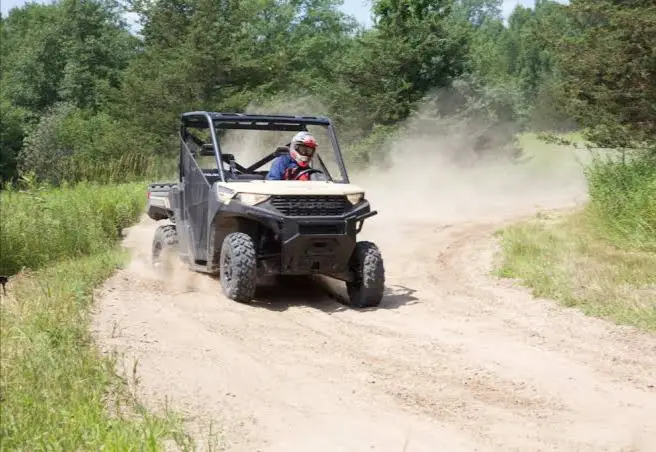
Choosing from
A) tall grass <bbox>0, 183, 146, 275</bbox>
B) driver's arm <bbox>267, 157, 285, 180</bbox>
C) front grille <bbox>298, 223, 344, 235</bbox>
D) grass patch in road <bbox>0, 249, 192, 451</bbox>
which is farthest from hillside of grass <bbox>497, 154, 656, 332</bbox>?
tall grass <bbox>0, 183, 146, 275</bbox>

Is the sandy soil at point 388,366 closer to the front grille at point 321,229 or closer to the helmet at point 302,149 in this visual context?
the front grille at point 321,229

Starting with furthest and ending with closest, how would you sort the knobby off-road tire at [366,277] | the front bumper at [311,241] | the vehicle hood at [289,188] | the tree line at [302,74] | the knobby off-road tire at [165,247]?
the tree line at [302,74] → the knobby off-road tire at [165,247] → the knobby off-road tire at [366,277] → the vehicle hood at [289,188] → the front bumper at [311,241]

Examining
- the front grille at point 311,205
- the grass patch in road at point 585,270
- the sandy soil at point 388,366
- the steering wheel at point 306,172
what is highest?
the steering wheel at point 306,172

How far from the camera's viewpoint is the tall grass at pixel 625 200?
10.9 metres

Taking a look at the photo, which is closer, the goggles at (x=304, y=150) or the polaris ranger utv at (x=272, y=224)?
the polaris ranger utv at (x=272, y=224)

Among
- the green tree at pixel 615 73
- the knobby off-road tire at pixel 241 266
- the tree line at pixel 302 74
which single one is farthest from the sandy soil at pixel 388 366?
the tree line at pixel 302 74

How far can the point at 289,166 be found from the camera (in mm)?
8852

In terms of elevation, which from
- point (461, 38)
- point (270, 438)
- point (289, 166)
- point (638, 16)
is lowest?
point (270, 438)

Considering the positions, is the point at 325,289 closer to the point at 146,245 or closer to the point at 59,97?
the point at 146,245

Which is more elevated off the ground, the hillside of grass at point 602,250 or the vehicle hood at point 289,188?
the vehicle hood at point 289,188

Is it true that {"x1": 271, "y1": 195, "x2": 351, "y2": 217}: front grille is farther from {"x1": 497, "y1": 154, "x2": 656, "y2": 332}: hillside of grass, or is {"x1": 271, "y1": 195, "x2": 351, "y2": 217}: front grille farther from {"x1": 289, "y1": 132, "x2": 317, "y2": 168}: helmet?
{"x1": 497, "y1": 154, "x2": 656, "y2": 332}: hillside of grass

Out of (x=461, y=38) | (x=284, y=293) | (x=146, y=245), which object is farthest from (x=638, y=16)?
(x=461, y=38)

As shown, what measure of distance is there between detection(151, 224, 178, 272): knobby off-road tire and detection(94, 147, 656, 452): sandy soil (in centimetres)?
33

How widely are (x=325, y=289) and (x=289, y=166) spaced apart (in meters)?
1.47
